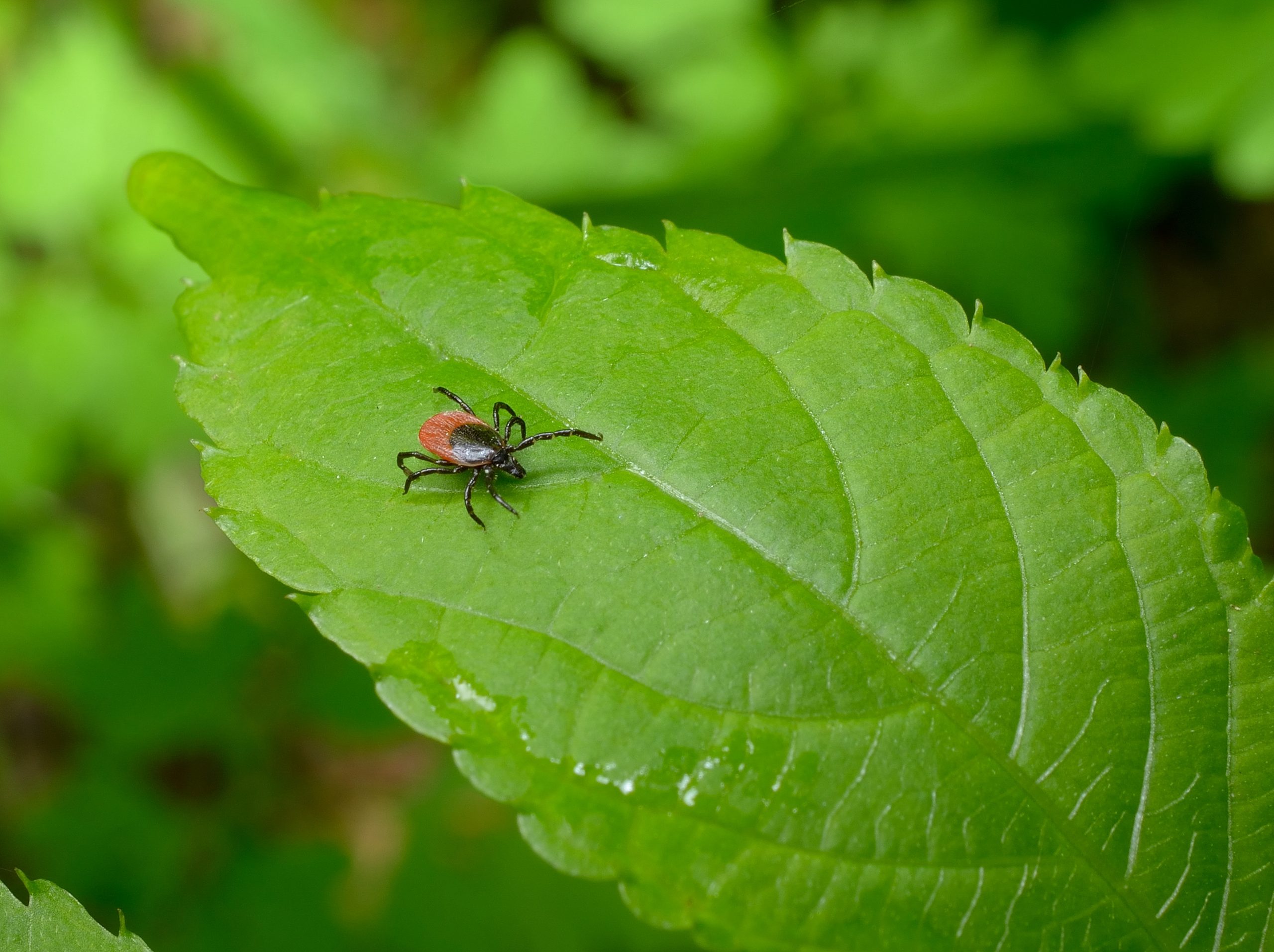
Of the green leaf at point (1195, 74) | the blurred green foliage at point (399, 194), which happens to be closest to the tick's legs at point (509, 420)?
the blurred green foliage at point (399, 194)

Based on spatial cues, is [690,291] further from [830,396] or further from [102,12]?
[102,12]

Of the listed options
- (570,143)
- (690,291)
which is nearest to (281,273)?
(690,291)

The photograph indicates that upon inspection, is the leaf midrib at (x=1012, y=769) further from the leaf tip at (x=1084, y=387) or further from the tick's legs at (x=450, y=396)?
the tick's legs at (x=450, y=396)

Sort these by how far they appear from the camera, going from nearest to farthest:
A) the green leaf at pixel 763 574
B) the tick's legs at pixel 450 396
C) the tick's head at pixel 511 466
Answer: the green leaf at pixel 763 574 → the tick's legs at pixel 450 396 → the tick's head at pixel 511 466

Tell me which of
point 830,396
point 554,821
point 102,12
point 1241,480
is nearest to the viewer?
point 554,821

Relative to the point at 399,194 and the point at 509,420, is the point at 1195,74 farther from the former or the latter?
the point at 399,194

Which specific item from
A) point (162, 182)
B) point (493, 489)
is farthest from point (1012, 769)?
point (162, 182)

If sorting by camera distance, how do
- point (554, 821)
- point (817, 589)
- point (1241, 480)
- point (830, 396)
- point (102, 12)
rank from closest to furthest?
point (554, 821) < point (817, 589) < point (830, 396) < point (1241, 480) < point (102, 12)
